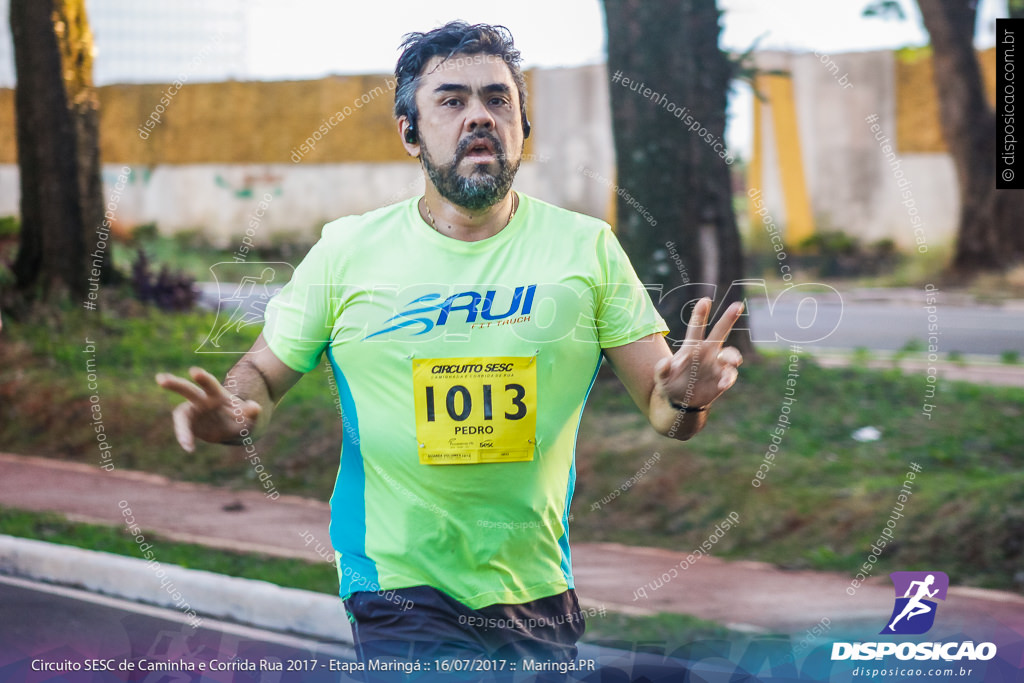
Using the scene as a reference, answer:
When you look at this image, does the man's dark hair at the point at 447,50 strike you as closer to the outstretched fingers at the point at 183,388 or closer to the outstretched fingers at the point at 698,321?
the outstretched fingers at the point at 698,321

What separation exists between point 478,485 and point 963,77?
520 inches

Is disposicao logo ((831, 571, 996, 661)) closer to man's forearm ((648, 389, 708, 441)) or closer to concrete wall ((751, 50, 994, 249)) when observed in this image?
man's forearm ((648, 389, 708, 441))

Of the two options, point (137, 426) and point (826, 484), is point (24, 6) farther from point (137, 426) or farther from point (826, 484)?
point (826, 484)

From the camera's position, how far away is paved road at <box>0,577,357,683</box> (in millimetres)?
4246

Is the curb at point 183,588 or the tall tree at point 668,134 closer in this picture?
the curb at point 183,588

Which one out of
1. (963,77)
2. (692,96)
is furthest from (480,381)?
(963,77)

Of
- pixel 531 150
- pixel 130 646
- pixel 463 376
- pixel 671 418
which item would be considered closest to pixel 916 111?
pixel 531 150

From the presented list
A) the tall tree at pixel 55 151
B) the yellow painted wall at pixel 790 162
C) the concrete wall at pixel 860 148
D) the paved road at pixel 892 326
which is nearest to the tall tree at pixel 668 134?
the paved road at pixel 892 326

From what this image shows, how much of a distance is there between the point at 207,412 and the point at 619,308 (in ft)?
3.11

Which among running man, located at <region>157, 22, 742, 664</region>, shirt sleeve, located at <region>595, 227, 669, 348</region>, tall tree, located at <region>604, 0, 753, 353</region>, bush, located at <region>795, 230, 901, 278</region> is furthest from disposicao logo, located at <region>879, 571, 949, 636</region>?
bush, located at <region>795, 230, 901, 278</region>

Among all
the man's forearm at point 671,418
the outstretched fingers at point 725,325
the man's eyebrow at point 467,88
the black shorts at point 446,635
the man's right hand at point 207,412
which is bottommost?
the black shorts at point 446,635

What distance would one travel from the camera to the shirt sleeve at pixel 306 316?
106 inches

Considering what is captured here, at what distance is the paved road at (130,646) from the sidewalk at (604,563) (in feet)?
1.28

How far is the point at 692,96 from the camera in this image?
7.18m
